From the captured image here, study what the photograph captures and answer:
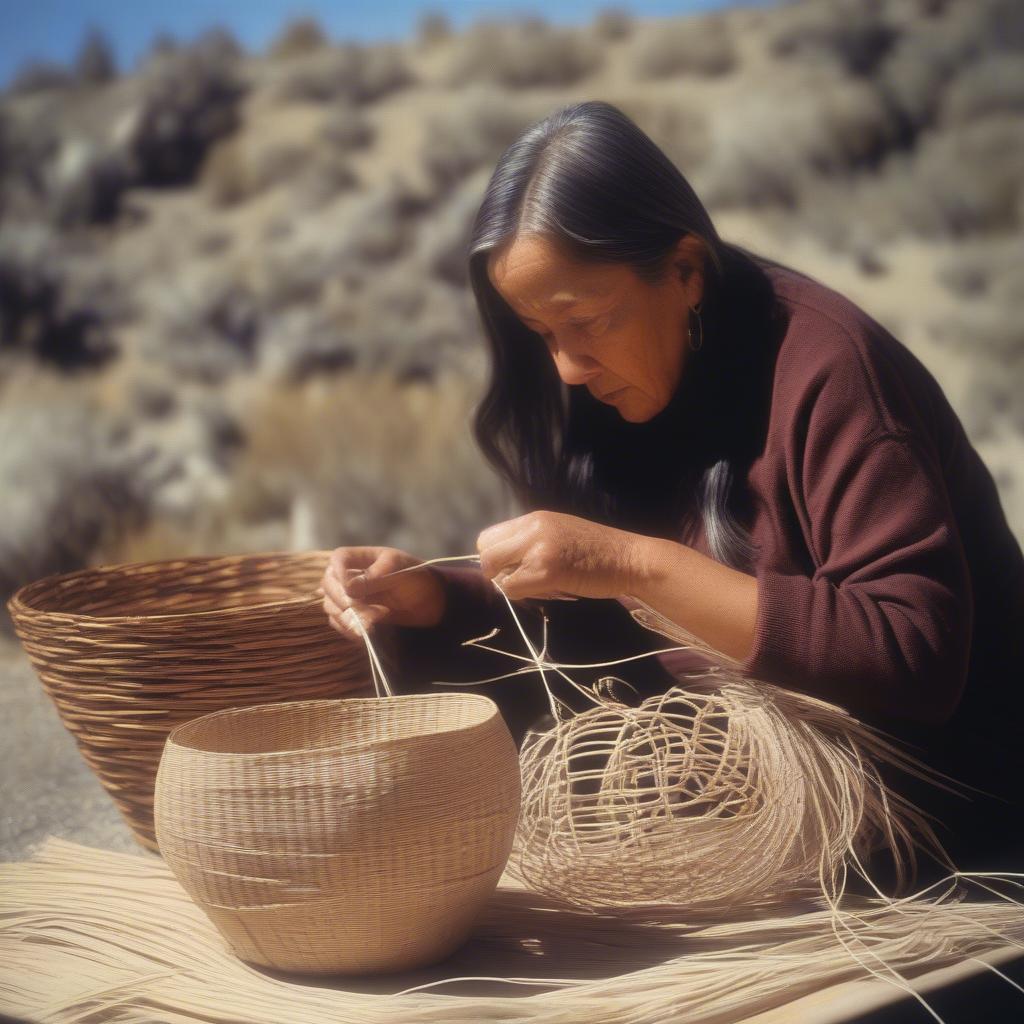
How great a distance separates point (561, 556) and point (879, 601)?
0.36m

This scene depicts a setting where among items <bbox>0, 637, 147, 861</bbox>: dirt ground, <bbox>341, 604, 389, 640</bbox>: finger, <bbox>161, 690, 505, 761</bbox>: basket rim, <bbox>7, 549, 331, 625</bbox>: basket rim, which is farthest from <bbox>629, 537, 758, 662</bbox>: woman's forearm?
<bbox>0, 637, 147, 861</bbox>: dirt ground

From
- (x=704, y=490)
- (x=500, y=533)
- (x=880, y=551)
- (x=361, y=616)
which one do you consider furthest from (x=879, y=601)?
(x=361, y=616)

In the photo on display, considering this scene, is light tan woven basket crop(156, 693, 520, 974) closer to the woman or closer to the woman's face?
the woman

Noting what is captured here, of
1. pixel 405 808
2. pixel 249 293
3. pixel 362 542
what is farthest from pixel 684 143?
pixel 405 808

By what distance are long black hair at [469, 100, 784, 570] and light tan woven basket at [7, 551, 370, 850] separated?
471mm

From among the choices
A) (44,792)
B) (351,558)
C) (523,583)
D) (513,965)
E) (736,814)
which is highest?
(523,583)

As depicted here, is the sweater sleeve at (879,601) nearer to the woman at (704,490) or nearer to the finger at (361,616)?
the woman at (704,490)

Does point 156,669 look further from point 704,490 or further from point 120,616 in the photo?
point 704,490

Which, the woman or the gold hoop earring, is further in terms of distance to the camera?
the gold hoop earring

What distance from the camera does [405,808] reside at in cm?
138

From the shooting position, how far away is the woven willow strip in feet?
4.52

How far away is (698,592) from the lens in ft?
4.88

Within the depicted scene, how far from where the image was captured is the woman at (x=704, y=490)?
1.49m

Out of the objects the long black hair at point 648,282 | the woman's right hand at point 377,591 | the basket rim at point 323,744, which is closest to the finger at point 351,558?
the woman's right hand at point 377,591
